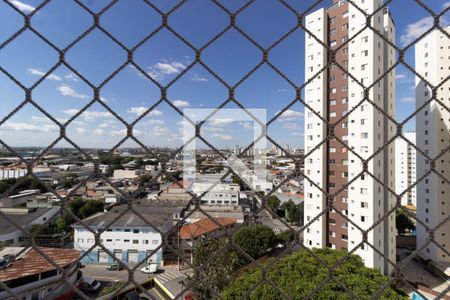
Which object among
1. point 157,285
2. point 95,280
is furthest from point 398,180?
point 95,280

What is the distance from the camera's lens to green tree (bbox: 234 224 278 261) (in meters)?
8.02

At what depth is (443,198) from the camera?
28.2 ft

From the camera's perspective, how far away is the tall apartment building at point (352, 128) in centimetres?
592

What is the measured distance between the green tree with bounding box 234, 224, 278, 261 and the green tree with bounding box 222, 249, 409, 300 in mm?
3546

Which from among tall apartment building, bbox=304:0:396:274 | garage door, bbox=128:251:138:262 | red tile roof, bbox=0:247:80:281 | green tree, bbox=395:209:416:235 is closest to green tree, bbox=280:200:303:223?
tall apartment building, bbox=304:0:396:274

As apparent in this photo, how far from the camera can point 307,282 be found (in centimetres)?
372

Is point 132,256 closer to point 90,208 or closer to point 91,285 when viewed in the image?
point 91,285

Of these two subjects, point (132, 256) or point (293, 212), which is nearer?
point (132, 256)

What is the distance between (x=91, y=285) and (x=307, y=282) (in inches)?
208

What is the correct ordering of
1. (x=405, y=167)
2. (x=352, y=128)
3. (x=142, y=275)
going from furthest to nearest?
(x=405, y=167)
(x=142, y=275)
(x=352, y=128)

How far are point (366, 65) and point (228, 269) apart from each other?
5883 millimetres

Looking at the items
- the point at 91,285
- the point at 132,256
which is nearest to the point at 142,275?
the point at 132,256

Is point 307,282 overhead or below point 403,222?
overhead

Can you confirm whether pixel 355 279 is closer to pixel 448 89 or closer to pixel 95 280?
pixel 95 280
